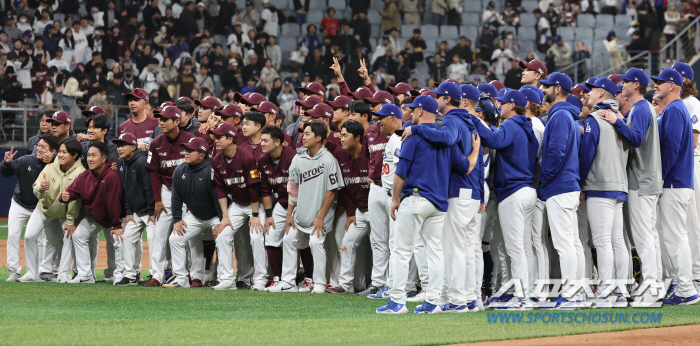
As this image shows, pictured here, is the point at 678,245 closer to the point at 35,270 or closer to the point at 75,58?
the point at 35,270

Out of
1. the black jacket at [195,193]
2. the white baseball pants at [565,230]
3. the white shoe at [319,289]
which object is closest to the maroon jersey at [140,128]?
the black jacket at [195,193]

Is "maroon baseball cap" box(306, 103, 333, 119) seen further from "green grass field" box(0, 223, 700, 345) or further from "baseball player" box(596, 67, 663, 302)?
"baseball player" box(596, 67, 663, 302)

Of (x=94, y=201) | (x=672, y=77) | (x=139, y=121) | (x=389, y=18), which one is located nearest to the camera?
(x=672, y=77)

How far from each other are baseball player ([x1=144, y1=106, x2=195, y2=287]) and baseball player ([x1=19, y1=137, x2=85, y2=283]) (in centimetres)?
97

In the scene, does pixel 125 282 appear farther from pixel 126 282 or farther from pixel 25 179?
pixel 25 179

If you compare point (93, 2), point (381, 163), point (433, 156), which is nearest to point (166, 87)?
point (93, 2)

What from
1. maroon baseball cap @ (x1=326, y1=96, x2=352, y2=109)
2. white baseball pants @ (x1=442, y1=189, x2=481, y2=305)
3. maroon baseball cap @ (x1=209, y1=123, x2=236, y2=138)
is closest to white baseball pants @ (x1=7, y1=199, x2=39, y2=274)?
maroon baseball cap @ (x1=209, y1=123, x2=236, y2=138)

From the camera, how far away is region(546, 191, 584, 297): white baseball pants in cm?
679

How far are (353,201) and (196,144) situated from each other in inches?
72.9

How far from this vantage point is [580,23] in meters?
22.4

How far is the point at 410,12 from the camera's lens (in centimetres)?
2258

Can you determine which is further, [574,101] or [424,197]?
[574,101]

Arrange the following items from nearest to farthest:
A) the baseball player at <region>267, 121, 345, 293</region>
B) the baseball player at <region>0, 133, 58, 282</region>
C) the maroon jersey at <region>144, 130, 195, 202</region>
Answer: the baseball player at <region>267, 121, 345, 293</region> → the maroon jersey at <region>144, 130, 195, 202</region> → the baseball player at <region>0, 133, 58, 282</region>

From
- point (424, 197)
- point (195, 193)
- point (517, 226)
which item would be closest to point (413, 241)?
point (424, 197)
